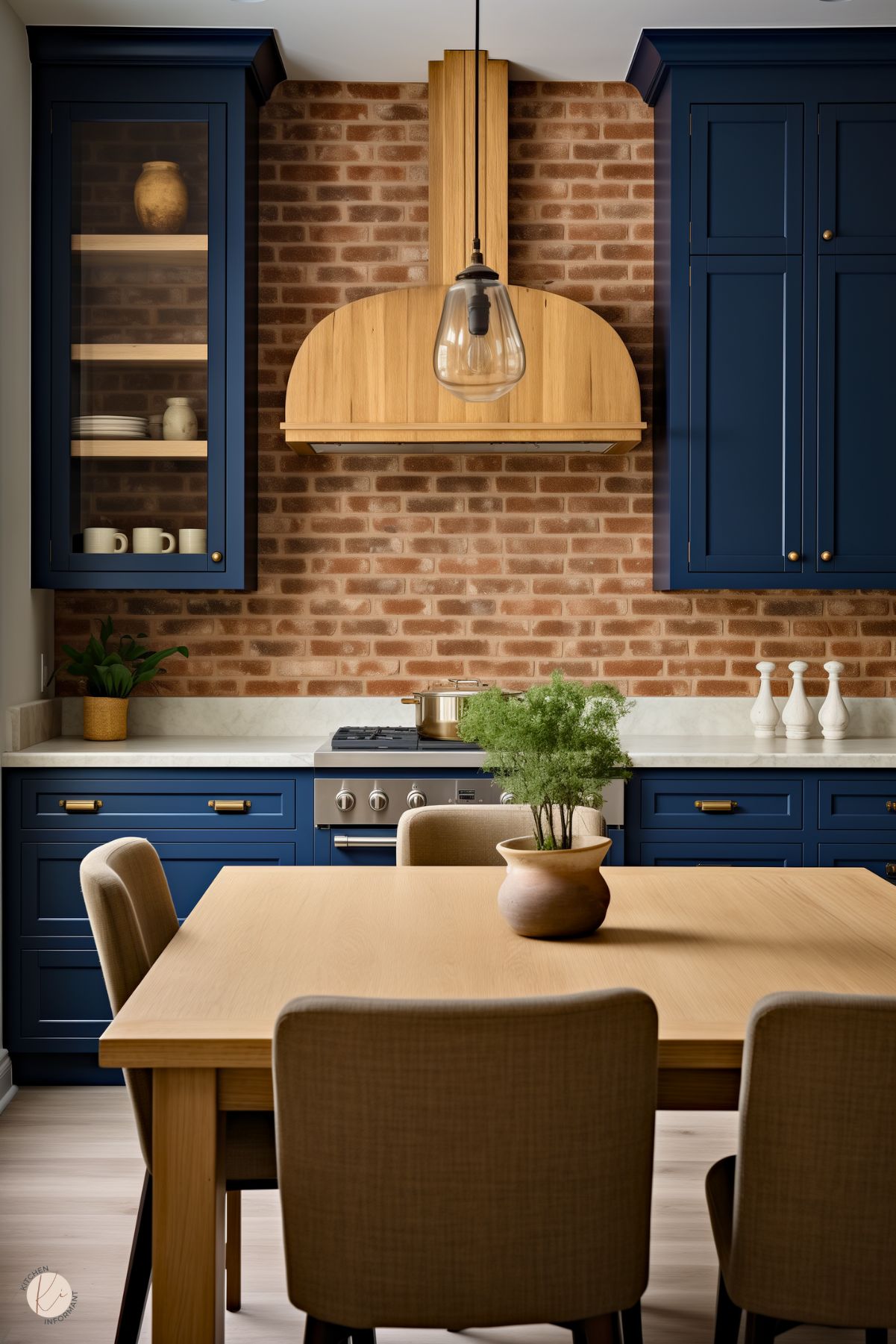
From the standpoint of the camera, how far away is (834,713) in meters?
3.53

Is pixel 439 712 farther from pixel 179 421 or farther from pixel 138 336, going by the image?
pixel 138 336

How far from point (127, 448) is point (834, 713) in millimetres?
2270

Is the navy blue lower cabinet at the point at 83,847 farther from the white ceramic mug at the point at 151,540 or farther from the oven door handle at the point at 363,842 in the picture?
the white ceramic mug at the point at 151,540

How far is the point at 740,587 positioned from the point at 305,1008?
262cm

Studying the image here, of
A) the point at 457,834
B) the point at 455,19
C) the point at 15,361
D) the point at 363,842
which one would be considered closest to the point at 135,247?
the point at 15,361

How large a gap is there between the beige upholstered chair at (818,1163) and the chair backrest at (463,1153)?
0.40 feet

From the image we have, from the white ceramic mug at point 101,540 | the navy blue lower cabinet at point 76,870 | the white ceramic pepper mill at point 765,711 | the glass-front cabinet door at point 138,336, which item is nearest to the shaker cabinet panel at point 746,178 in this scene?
the white ceramic pepper mill at point 765,711

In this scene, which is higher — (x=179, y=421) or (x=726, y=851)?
(x=179, y=421)

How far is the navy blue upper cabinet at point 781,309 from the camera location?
339cm

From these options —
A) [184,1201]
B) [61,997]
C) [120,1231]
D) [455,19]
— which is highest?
[455,19]

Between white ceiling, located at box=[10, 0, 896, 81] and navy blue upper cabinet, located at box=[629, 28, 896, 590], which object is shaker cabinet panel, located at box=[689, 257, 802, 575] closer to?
navy blue upper cabinet, located at box=[629, 28, 896, 590]

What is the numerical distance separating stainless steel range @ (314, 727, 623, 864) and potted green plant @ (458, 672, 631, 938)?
1.39m

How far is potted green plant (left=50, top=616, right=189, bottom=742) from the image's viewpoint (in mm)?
3463

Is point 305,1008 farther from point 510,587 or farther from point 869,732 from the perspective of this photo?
point 869,732
